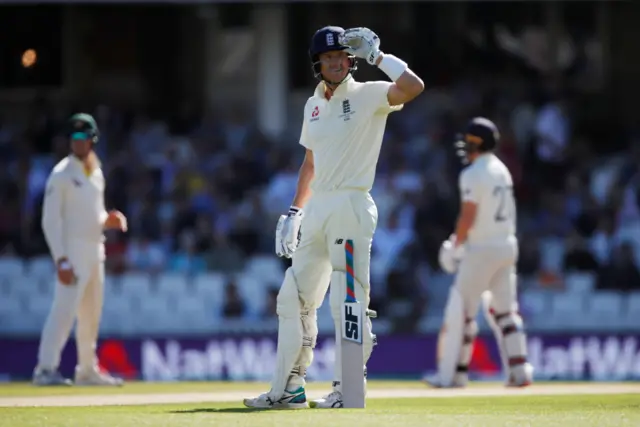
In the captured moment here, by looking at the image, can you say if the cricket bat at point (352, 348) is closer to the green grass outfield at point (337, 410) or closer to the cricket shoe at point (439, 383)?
the green grass outfield at point (337, 410)

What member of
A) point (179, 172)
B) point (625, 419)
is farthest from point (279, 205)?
point (625, 419)

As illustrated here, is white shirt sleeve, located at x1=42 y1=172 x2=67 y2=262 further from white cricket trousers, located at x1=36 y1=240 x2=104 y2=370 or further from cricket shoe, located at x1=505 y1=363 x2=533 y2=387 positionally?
cricket shoe, located at x1=505 y1=363 x2=533 y2=387

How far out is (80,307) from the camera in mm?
10766

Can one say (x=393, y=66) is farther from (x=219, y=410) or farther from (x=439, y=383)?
(x=439, y=383)

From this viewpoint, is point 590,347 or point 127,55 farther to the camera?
point 127,55

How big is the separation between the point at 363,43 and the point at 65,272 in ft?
12.7

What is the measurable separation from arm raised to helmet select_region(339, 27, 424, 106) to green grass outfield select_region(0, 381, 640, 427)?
1.60m

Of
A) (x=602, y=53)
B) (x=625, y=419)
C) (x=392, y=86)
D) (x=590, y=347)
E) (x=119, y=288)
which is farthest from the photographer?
(x=602, y=53)

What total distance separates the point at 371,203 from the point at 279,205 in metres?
8.91

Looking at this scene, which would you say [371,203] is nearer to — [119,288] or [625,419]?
[625,419]

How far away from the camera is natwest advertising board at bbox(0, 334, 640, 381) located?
14062 mm

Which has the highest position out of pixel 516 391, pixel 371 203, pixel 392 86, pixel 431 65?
pixel 431 65

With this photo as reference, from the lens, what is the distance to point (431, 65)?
18.8 meters

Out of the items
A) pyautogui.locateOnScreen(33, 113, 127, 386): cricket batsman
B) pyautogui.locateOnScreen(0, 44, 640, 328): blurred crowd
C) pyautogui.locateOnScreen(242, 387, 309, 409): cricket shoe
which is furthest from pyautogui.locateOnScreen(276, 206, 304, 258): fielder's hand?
pyautogui.locateOnScreen(0, 44, 640, 328): blurred crowd
